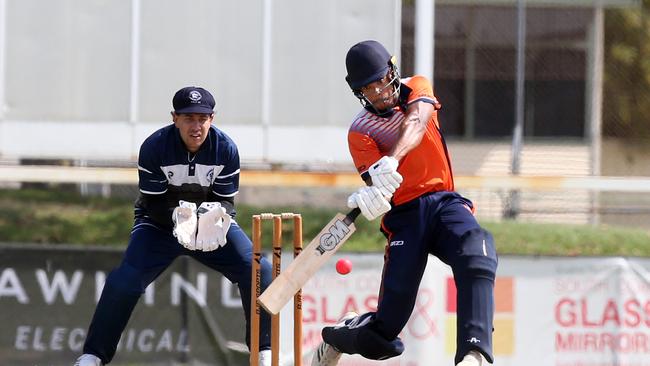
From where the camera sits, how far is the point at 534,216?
41.4ft

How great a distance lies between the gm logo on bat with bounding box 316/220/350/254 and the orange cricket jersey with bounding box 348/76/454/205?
0.40m

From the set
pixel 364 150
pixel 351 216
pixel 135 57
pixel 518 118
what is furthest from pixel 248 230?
pixel 351 216

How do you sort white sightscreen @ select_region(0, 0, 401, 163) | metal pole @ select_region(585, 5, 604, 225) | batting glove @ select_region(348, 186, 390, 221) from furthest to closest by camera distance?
1. metal pole @ select_region(585, 5, 604, 225)
2. white sightscreen @ select_region(0, 0, 401, 163)
3. batting glove @ select_region(348, 186, 390, 221)

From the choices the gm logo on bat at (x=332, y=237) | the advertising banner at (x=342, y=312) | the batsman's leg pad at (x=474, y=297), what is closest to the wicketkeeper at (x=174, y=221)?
the gm logo on bat at (x=332, y=237)

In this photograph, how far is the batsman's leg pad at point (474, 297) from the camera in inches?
227

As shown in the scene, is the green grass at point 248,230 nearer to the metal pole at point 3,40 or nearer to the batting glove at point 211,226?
the metal pole at point 3,40

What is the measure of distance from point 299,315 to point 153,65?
513 centimetres

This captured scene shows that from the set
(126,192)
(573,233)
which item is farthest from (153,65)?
(573,233)

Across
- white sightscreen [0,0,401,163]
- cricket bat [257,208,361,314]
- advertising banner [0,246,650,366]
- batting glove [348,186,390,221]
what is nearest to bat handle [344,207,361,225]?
cricket bat [257,208,361,314]

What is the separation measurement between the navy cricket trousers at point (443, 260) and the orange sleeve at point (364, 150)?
0.90 feet

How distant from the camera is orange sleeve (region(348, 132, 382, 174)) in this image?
613 centimetres

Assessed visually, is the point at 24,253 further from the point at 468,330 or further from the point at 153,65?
the point at 468,330

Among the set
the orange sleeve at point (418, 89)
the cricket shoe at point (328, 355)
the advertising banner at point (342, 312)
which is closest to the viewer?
the orange sleeve at point (418, 89)

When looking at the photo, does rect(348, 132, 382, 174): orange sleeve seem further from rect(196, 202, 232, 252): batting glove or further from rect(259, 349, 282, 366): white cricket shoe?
rect(259, 349, 282, 366): white cricket shoe
